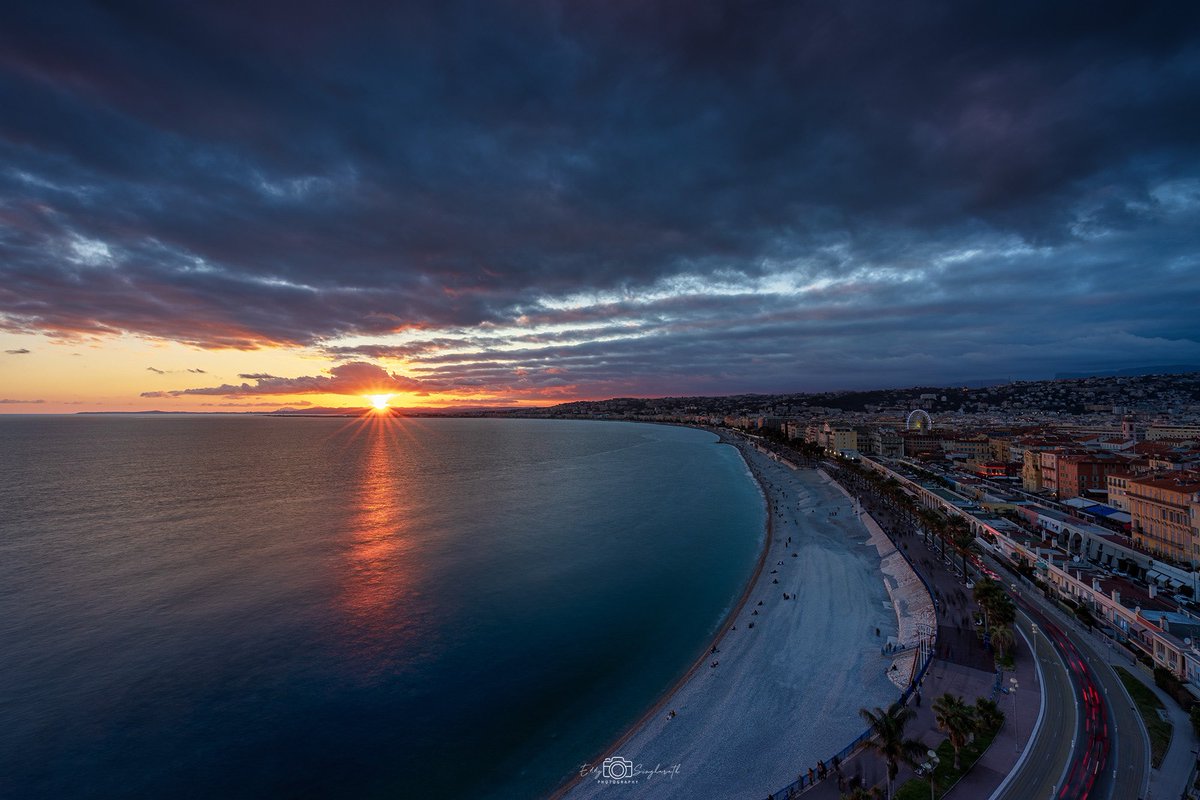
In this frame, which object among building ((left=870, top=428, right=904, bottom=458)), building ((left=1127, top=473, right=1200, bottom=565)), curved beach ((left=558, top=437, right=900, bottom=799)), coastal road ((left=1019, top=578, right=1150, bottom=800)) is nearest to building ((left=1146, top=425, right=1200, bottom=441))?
building ((left=870, top=428, right=904, bottom=458))

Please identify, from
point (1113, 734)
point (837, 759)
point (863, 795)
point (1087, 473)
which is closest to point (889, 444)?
point (1087, 473)

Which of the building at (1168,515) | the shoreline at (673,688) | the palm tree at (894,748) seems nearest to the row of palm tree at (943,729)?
the palm tree at (894,748)

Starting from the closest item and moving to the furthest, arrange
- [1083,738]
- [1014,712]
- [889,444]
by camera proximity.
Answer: [1083,738]
[1014,712]
[889,444]

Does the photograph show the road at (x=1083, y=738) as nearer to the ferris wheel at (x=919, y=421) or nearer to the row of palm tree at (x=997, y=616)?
the row of palm tree at (x=997, y=616)

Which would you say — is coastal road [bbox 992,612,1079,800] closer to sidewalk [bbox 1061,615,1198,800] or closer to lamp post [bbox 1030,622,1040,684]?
lamp post [bbox 1030,622,1040,684]

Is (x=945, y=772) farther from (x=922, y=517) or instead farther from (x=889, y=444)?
(x=889, y=444)

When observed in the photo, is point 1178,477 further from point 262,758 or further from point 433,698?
point 262,758
